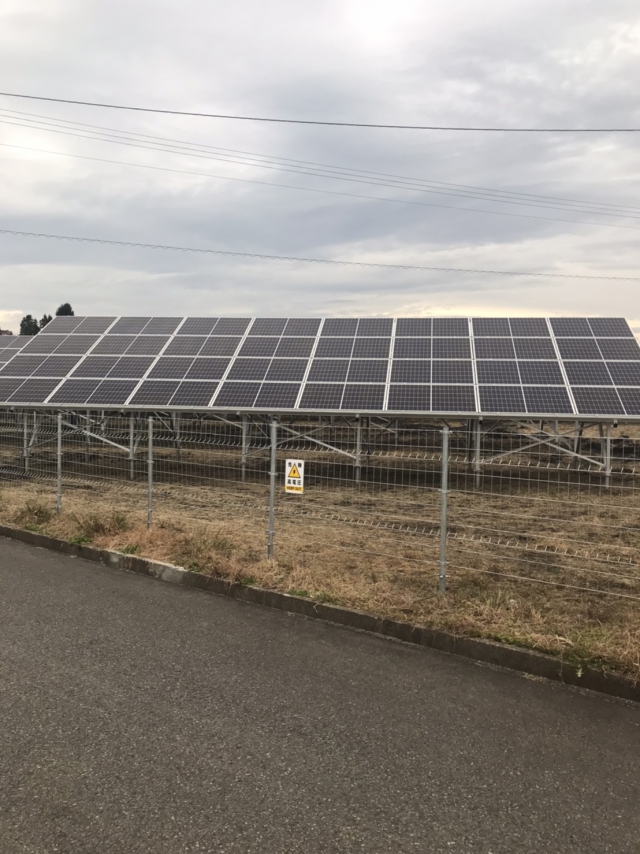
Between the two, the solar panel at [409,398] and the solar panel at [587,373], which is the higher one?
the solar panel at [587,373]

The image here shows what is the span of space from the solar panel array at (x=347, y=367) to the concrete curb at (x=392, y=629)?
722cm

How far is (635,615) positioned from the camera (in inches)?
222

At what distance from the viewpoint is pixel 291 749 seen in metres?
3.53

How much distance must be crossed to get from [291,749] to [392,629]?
1.94 metres

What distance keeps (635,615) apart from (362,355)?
11.0 m

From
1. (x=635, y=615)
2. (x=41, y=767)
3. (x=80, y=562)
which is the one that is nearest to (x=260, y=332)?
(x=80, y=562)

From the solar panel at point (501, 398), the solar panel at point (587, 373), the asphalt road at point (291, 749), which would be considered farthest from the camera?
the solar panel at point (587, 373)

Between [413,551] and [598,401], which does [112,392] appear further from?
[598,401]

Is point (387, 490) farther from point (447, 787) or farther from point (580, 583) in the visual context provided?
point (447, 787)

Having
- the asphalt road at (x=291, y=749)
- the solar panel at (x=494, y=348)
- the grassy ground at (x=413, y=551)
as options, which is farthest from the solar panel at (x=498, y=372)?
the asphalt road at (x=291, y=749)

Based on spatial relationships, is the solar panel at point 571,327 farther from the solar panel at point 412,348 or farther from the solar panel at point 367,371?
the solar panel at point 367,371

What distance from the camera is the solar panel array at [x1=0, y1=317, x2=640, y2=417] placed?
1384 cm

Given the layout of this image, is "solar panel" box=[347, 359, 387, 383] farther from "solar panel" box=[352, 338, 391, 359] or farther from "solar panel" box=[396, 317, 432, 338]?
"solar panel" box=[396, 317, 432, 338]

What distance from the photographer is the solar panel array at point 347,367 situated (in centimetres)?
1384
